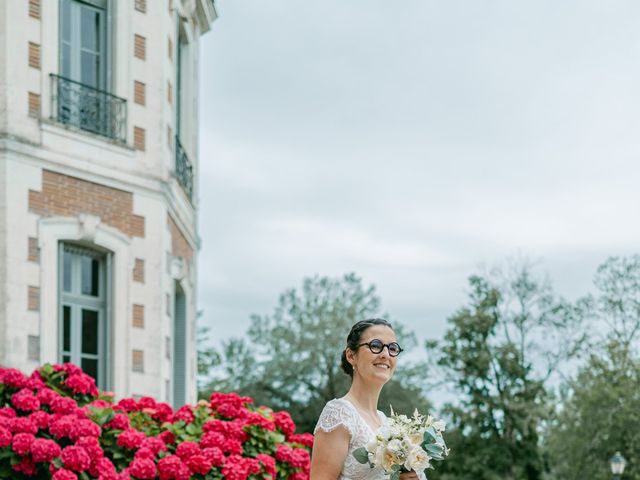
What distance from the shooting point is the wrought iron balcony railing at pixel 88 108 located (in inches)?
580

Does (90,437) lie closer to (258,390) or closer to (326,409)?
(326,409)

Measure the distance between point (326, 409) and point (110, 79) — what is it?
1056 cm

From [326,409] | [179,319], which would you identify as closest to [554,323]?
[179,319]

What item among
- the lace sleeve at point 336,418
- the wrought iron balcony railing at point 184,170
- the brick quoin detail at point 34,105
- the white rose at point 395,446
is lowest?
the white rose at point 395,446

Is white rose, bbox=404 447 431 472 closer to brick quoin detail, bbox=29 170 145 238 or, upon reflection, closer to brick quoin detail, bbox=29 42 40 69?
brick quoin detail, bbox=29 170 145 238

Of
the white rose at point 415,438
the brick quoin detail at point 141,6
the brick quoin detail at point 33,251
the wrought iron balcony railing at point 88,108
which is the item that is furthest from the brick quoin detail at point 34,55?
the white rose at point 415,438

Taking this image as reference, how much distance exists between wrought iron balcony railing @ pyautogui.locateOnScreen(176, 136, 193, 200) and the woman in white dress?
11416 mm

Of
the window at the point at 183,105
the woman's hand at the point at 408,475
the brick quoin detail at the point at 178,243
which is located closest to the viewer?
the woman's hand at the point at 408,475

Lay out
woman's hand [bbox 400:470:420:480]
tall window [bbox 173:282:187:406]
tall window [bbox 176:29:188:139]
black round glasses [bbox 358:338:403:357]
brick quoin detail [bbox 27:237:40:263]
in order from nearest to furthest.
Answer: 1. woman's hand [bbox 400:470:420:480]
2. black round glasses [bbox 358:338:403:357]
3. brick quoin detail [bbox 27:237:40:263]
4. tall window [bbox 173:282:187:406]
5. tall window [bbox 176:29:188:139]

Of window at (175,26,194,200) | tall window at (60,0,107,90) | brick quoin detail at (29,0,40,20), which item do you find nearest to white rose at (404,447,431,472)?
brick quoin detail at (29,0,40,20)

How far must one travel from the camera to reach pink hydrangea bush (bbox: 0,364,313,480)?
11.4m

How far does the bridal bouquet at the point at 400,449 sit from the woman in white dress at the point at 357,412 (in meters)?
0.06

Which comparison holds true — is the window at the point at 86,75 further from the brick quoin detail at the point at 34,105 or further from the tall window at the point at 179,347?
the tall window at the point at 179,347

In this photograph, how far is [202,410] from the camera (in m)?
13.0
